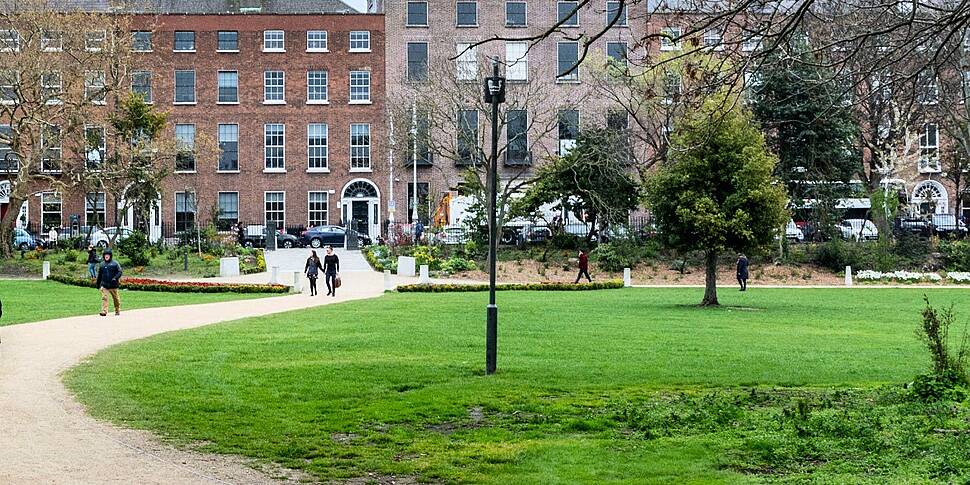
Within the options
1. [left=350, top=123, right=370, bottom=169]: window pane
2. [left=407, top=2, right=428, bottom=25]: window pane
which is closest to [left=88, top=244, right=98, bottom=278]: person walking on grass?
[left=350, top=123, right=370, bottom=169]: window pane

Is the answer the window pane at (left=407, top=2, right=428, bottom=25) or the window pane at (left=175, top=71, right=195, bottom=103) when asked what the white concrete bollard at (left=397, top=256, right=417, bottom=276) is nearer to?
the window pane at (left=407, top=2, right=428, bottom=25)

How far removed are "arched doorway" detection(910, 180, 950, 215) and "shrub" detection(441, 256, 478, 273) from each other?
3296 cm

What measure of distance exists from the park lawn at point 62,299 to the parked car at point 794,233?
3072 centimetres

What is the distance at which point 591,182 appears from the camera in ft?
187

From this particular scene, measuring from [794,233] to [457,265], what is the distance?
20.4 metres

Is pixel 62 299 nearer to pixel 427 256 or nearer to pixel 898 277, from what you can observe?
pixel 427 256

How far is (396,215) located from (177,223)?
12942 millimetres

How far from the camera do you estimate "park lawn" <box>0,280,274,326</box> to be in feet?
99.9

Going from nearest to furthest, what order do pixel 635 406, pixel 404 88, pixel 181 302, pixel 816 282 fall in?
pixel 635 406, pixel 181 302, pixel 816 282, pixel 404 88

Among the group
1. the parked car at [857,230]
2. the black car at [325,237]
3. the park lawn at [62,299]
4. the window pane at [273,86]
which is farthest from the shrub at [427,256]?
the window pane at [273,86]

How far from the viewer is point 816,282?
51281 millimetres

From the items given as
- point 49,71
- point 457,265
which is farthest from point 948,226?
point 49,71

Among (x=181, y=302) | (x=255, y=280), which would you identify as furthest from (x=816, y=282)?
(x=181, y=302)

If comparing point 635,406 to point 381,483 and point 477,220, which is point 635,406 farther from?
point 477,220
